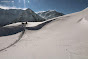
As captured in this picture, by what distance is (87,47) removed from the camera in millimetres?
2135

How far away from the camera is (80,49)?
2.08 meters

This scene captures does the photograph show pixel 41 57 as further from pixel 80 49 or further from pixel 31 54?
pixel 80 49

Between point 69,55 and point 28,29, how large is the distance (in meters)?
3.13

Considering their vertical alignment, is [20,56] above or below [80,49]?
below

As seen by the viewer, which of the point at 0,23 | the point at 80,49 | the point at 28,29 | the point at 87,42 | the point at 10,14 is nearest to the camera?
the point at 80,49

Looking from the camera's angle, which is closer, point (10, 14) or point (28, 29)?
point (28, 29)

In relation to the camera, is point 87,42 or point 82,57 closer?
point 82,57

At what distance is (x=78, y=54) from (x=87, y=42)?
0.78 m

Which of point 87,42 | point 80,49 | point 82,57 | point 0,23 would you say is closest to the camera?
point 82,57

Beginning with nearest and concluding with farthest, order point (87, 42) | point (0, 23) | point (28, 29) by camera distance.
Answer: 1. point (87, 42)
2. point (28, 29)
3. point (0, 23)

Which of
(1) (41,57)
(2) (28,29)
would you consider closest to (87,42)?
(1) (41,57)

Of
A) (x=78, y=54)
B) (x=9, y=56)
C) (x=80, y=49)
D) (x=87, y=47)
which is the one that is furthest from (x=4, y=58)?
(x=87, y=47)

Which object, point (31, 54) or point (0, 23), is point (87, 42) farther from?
point (0, 23)

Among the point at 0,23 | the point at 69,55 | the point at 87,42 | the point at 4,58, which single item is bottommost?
the point at 0,23
